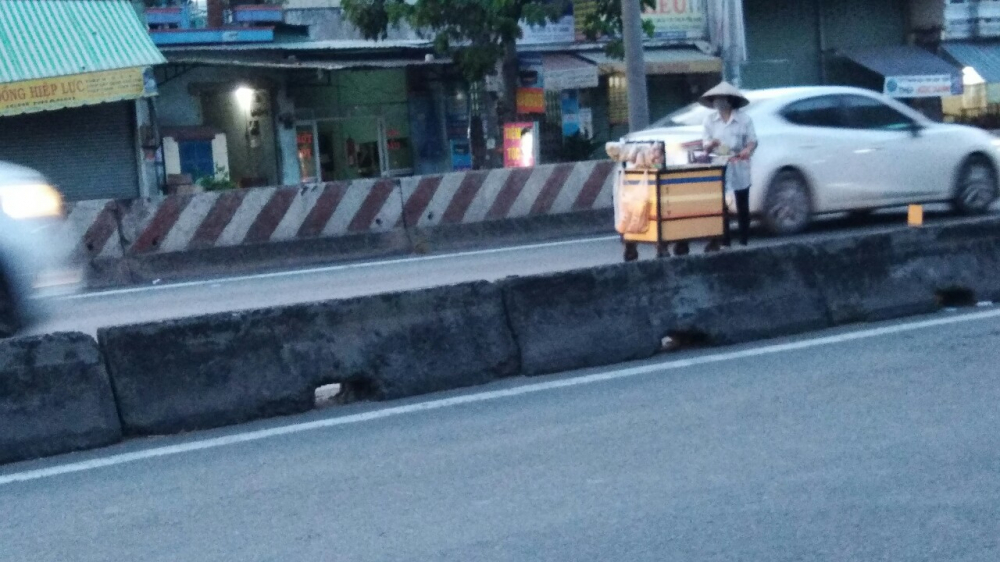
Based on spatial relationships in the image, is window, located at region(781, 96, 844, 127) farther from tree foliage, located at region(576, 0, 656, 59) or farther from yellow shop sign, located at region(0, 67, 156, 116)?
yellow shop sign, located at region(0, 67, 156, 116)

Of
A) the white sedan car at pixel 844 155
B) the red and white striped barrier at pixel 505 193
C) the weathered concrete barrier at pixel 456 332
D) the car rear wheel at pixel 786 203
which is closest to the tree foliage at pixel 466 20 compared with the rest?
the red and white striped barrier at pixel 505 193

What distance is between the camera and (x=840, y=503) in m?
5.82

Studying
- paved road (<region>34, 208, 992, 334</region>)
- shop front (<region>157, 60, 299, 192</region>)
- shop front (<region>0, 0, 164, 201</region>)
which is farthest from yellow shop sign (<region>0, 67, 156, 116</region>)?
paved road (<region>34, 208, 992, 334</region>)

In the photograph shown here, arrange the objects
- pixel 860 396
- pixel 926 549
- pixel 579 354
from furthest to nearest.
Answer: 1. pixel 579 354
2. pixel 860 396
3. pixel 926 549

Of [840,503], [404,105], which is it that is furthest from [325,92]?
[840,503]

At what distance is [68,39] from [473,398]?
1596 cm

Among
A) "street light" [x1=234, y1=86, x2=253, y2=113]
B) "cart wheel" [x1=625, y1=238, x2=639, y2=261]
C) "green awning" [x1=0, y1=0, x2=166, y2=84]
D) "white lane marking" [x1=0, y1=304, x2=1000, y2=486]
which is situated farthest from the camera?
"street light" [x1=234, y1=86, x2=253, y2=113]

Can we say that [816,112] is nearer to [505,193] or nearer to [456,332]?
[505,193]

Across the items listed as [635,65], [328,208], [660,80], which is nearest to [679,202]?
[328,208]

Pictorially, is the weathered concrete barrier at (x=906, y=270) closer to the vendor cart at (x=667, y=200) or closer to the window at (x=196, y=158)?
the vendor cart at (x=667, y=200)

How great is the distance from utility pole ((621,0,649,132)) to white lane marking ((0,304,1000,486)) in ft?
34.6

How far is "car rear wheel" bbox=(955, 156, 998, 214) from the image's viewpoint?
Result: 16.0m

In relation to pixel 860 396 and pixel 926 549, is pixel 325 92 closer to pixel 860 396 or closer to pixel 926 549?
pixel 860 396

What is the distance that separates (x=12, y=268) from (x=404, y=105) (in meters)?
19.7
